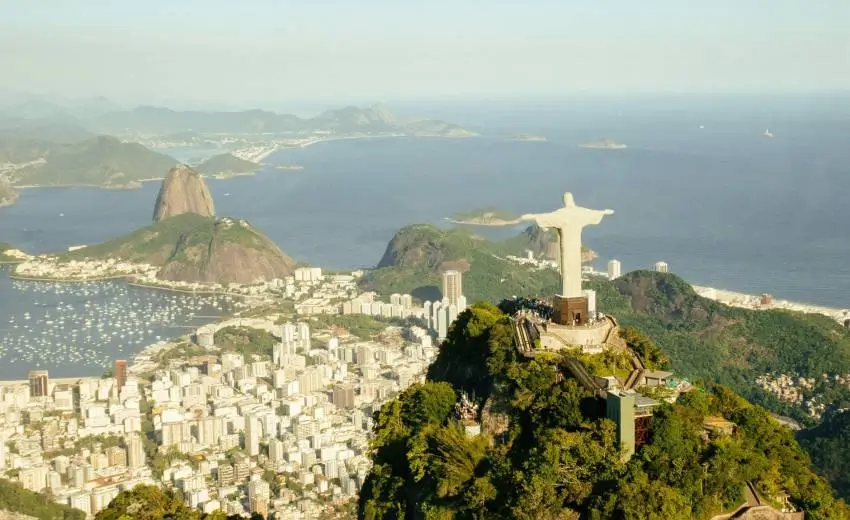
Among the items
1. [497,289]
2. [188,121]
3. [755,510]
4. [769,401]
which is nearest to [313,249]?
[497,289]

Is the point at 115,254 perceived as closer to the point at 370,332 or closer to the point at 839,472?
the point at 370,332

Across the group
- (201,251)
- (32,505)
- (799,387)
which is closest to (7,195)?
(201,251)

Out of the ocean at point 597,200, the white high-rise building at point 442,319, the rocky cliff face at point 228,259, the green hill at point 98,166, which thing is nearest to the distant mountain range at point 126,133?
the green hill at point 98,166

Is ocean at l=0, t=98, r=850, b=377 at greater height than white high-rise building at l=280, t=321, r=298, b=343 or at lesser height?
greater

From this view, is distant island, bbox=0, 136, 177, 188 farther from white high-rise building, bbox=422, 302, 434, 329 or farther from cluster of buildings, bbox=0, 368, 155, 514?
cluster of buildings, bbox=0, 368, 155, 514

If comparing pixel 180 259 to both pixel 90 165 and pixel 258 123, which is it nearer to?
pixel 90 165

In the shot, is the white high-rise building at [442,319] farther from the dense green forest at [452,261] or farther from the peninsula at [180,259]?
the peninsula at [180,259]

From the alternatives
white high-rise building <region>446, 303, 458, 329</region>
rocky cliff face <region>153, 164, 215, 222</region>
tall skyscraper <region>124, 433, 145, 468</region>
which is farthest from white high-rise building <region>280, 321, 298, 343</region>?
rocky cliff face <region>153, 164, 215, 222</region>
